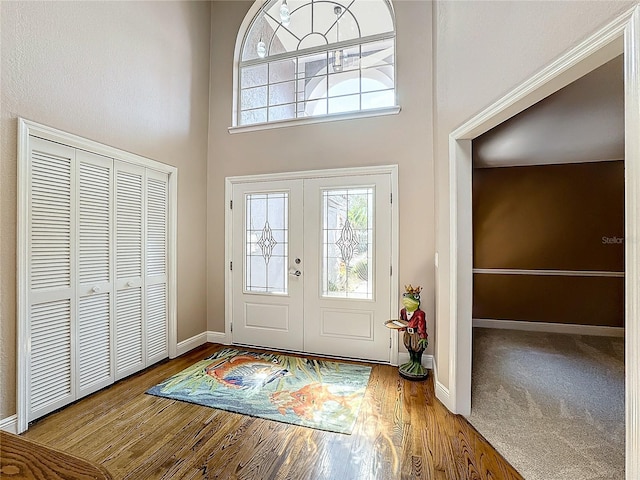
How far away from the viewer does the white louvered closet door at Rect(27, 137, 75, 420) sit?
215cm

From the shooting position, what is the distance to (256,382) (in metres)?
2.79

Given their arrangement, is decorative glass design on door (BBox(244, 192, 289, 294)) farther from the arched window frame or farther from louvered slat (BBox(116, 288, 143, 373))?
louvered slat (BBox(116, 288, 143, 373))

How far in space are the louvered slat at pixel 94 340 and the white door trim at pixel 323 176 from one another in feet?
4.26

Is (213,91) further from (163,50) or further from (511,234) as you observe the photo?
(511,234)

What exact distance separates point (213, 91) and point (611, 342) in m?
6.03

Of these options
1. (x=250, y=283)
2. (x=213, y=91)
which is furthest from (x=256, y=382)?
(x=213, y=91)

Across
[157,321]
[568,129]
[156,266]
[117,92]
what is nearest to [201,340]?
[157,321]

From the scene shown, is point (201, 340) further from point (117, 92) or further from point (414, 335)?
point (117, 92)

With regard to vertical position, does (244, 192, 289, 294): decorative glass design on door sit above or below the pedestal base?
above

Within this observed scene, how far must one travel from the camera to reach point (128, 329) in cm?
289

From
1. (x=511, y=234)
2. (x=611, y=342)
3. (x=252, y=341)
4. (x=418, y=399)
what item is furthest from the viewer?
(x=511, y=234)

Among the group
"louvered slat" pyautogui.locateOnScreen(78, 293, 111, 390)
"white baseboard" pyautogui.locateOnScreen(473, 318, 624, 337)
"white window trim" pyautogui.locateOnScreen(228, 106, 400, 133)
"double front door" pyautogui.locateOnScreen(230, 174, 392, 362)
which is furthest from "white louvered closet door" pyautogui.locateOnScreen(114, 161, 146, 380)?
"white baseboard" pyautogui.locateOnScreen(473, 318, 624, 337)

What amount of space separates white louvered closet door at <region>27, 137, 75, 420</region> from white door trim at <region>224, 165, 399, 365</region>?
5.16 ft

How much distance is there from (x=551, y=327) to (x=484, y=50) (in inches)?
166
